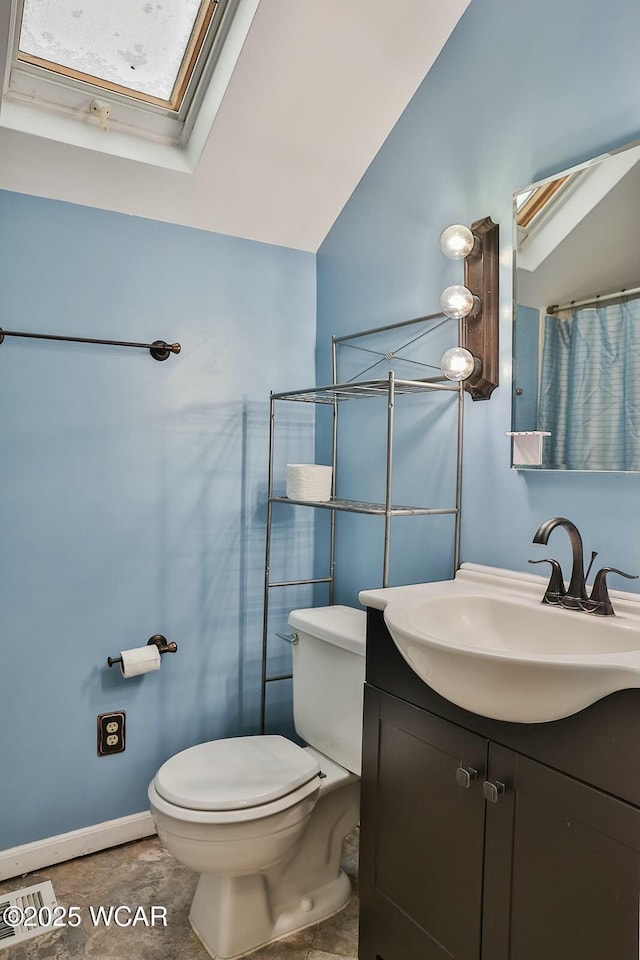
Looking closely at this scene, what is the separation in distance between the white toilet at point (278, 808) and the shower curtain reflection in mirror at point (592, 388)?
29.2 inches

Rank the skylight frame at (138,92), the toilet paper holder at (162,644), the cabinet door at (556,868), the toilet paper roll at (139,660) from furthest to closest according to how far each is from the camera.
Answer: the toilet paper holder at (162,644)
the toilet paper roll at (139,660)
the skylight frame at (138,92)
the cabinet door at (556,868)

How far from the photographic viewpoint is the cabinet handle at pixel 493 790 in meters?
1.14

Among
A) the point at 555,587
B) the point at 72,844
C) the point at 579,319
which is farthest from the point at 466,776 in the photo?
the point at 72,844

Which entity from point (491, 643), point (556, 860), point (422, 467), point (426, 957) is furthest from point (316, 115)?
point (426, 957)

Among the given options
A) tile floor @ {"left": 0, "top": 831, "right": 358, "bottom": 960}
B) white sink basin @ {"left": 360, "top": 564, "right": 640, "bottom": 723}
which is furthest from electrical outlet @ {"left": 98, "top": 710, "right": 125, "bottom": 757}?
white sink basin @ {"left": 360, "top": 564, "right": 640, "bottom": 723}

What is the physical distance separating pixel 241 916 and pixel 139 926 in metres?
0.31

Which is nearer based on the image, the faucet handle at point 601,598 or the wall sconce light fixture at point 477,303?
the faucet handle at point 601,598

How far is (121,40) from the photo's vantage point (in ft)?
5.87

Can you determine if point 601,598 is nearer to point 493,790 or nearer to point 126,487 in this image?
point 493,790

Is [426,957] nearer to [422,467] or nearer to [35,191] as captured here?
[422,467]

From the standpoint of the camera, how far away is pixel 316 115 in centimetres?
192

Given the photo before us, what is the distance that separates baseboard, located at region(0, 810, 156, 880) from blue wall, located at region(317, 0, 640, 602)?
104cm

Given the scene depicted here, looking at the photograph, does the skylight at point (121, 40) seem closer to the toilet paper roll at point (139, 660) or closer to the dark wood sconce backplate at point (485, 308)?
the dark wood sconce backplate at point (485, 308)

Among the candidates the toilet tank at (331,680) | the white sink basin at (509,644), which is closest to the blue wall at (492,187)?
the white sink basin at (509,644)
